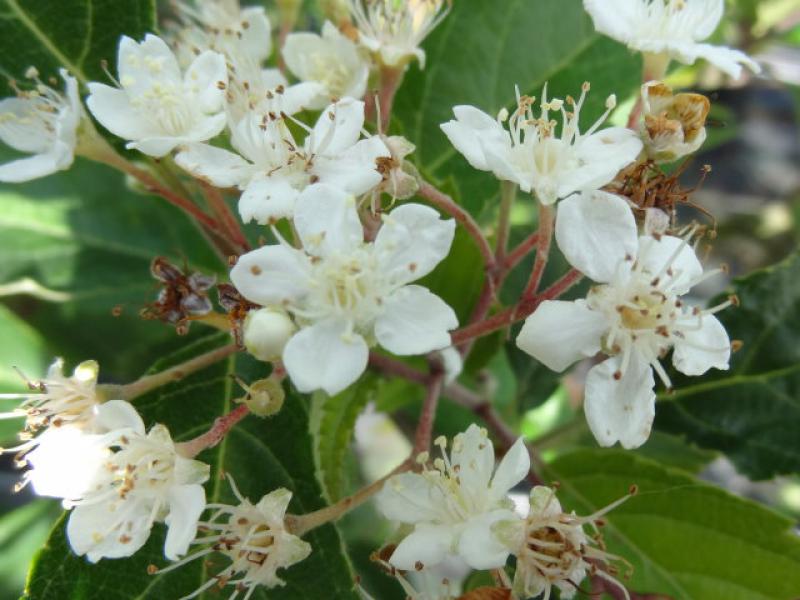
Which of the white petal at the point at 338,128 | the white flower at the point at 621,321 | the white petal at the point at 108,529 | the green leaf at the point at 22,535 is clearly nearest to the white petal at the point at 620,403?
the white flower at the point at 621,321

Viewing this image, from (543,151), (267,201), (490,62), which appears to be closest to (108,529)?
(267,201)

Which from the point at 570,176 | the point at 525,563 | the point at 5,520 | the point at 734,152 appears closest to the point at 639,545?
the point at 525,563

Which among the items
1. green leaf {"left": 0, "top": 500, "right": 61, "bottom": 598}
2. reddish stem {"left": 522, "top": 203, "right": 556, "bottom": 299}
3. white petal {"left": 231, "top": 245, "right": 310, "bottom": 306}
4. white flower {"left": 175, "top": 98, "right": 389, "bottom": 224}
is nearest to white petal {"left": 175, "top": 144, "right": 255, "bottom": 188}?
white flower {"left": 175, "top": 98, "right": 389, "bottom": 224}

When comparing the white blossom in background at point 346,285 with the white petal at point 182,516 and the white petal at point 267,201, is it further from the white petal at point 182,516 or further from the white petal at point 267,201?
the white petal at point 182,516

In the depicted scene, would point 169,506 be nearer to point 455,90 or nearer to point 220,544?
point 220,544

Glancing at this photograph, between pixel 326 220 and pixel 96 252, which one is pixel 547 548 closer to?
pixel 326 220
